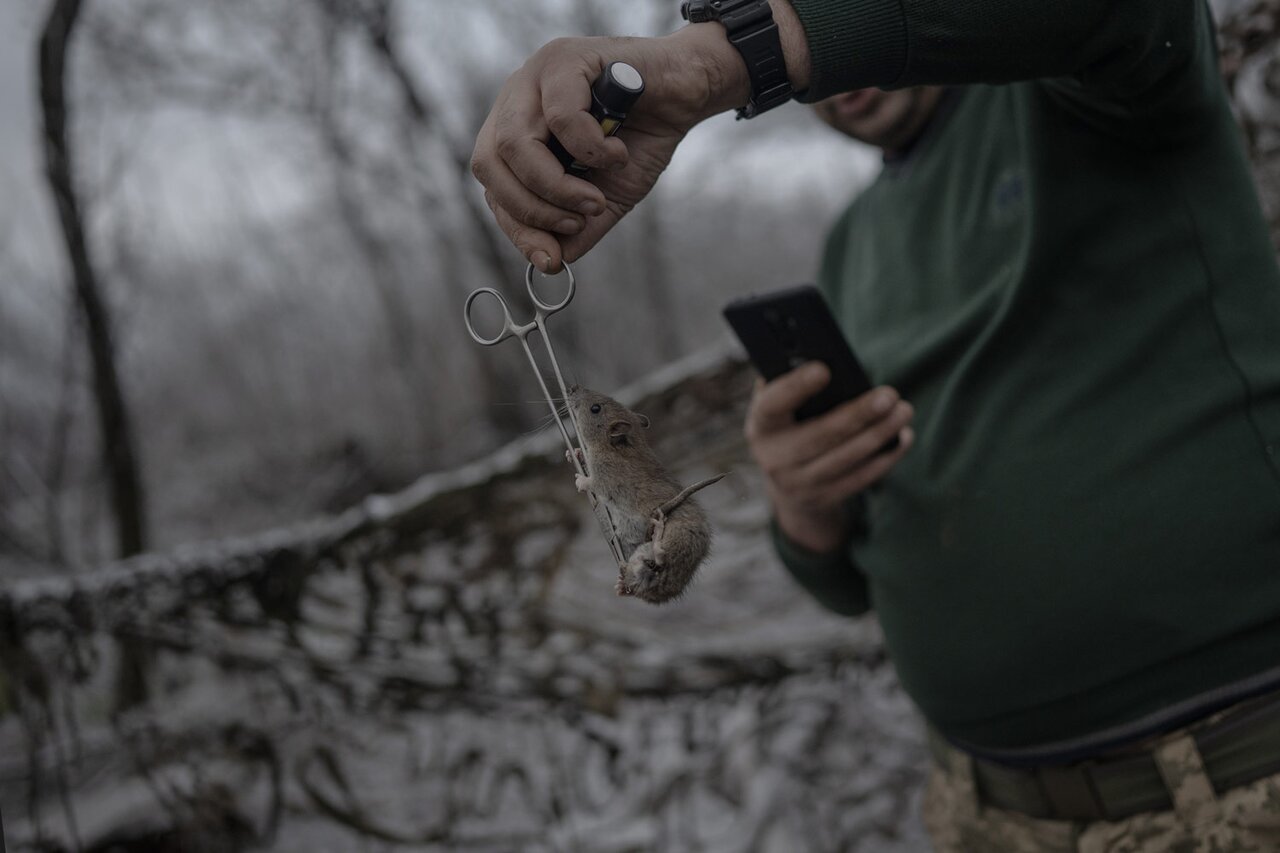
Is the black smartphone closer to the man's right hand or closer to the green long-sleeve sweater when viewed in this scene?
the green long-sleeve sweater

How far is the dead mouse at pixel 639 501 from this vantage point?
703mm

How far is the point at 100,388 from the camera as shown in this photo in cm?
327

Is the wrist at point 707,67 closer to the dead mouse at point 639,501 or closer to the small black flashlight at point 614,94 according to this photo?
the small black flashlight at point 614,94

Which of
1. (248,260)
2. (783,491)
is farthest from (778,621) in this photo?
(248,260)

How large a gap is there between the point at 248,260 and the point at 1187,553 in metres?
5.88

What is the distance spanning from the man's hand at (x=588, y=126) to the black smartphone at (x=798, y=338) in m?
0.45

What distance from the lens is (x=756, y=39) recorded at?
0.82 metres

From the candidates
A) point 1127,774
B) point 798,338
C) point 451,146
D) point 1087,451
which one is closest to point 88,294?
point 451,146

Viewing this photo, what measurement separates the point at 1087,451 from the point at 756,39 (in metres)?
0.81

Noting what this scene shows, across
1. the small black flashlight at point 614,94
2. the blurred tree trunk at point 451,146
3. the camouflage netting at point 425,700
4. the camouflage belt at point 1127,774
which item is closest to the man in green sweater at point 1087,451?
the camouflage belt at point 1127,774

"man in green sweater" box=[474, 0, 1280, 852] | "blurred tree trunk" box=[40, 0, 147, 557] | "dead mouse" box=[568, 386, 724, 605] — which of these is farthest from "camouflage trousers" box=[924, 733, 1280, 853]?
"blurred tree trunk" box=[40, 0, 147, 557]

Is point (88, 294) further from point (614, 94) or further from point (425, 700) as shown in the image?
point (614, 94)

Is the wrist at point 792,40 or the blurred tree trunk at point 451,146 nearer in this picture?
the wrist at point 792,40

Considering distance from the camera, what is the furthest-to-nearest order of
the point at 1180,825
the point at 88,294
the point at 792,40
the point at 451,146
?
the point at 451,146
the point at 88,294
the point at 1180,825
the point at 792,40
